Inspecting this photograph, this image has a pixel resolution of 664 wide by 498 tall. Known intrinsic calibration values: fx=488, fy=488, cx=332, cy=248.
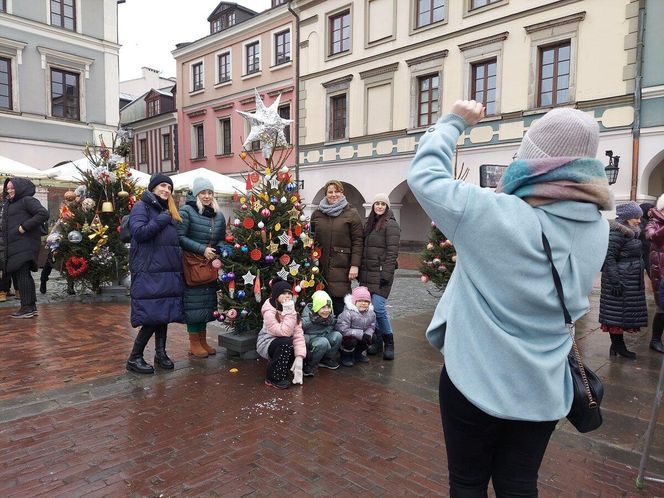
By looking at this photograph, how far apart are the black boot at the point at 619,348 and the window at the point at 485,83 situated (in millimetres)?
11002

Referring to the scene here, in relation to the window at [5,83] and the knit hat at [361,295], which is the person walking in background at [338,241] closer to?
the knit hat at [361,295]

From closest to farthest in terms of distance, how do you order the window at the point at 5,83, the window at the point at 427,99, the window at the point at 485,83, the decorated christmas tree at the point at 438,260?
the decorated christmas tree at the point at 438,260, the window at the point at 485,83, the window at the point at 427,99, the window at the point at 5,83

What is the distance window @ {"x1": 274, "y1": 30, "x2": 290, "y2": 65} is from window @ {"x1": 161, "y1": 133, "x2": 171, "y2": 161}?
10.8m

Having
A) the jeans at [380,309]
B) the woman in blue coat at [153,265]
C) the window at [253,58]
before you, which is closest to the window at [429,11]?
the window at [253,58]

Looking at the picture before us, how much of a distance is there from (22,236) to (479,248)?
730 cm

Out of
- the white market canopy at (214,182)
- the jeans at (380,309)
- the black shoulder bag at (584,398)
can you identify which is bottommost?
the jeans at (380,309)

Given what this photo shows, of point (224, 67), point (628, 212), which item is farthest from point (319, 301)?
point (224, 67)

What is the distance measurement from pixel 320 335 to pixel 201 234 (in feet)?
5.34

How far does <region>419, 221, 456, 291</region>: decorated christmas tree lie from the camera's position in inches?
297

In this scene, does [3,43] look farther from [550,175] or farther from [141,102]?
[550,175]

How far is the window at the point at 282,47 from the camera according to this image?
869 inches

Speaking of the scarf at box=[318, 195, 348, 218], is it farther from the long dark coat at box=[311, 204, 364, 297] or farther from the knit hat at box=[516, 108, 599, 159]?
the knit hat at box=[516, 108, 599, 159]

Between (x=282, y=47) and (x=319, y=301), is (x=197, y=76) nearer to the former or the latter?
(x=282, y=47)

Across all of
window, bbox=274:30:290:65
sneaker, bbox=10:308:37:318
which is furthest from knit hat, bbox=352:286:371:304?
window, bbox=274:30:290:65
